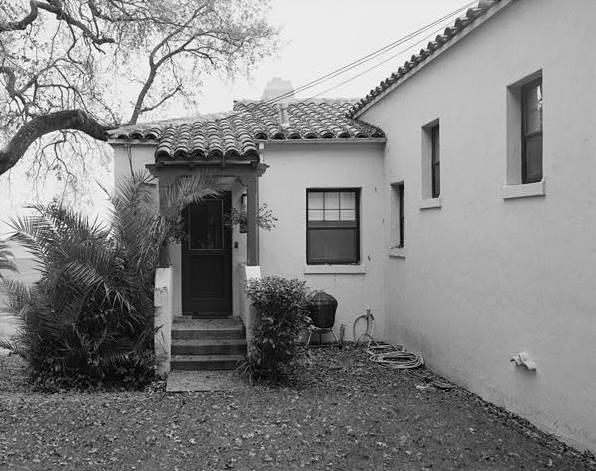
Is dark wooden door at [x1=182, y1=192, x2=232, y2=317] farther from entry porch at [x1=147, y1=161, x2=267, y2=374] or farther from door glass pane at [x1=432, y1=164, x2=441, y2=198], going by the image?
door glass pane at [x1=432, y1=164, x2=441, y2=198]

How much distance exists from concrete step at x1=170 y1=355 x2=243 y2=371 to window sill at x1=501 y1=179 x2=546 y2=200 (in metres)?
4.64

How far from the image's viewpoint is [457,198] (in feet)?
28.6

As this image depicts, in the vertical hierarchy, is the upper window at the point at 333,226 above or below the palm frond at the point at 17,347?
above

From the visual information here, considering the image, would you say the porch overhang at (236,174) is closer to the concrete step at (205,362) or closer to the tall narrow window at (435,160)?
the concrete step at (205,362)

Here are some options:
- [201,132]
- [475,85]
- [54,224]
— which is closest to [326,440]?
[475,85]

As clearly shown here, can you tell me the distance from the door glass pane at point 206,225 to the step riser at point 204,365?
268 centimetres

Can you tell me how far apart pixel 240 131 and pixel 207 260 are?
8.26ft

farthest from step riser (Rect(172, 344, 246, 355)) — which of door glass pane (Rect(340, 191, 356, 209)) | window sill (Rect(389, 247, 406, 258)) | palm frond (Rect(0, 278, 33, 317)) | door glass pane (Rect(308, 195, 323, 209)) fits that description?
door glass pane (Rect(340, 191, 356, 209))

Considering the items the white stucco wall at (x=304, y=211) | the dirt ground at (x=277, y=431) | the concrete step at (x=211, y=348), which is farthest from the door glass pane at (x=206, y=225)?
the dirt ground at (x=277, y=431)

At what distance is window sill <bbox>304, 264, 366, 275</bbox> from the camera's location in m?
12.0

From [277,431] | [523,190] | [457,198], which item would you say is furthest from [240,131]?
[277,431]

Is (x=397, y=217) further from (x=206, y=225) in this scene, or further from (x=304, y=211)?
(x=206, y=225)

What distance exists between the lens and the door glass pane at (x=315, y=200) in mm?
A: 12250

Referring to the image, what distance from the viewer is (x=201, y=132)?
469 inches
